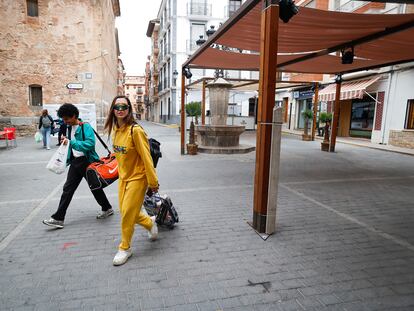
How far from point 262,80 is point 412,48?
6.57m

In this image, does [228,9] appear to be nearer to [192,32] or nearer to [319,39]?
[192,32]

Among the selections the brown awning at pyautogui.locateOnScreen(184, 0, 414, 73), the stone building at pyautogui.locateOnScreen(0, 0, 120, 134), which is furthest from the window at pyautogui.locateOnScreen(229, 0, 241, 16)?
the brown awning at pyautogui.locateOnScreen(184, 0, 414, 73)

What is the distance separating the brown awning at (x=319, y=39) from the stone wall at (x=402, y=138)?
4.85m

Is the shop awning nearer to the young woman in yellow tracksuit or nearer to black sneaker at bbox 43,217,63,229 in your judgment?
the young woman in yellow tracksuit

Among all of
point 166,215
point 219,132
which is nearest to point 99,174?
point 166,215

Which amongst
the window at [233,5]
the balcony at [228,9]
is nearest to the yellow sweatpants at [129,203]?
the balcony at [228,9]

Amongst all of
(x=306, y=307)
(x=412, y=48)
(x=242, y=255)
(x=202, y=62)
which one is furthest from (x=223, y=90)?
(x=306, y=307)

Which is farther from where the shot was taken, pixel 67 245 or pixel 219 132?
pixel 219 132

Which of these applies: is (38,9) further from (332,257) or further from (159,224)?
(332,257)

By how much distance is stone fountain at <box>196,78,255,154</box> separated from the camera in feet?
35.3

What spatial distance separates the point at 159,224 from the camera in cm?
380

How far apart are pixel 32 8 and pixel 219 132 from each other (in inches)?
528

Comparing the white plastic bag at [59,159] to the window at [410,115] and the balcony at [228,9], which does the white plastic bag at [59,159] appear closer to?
the window at [410,115]

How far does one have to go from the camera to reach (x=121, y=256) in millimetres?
2939
